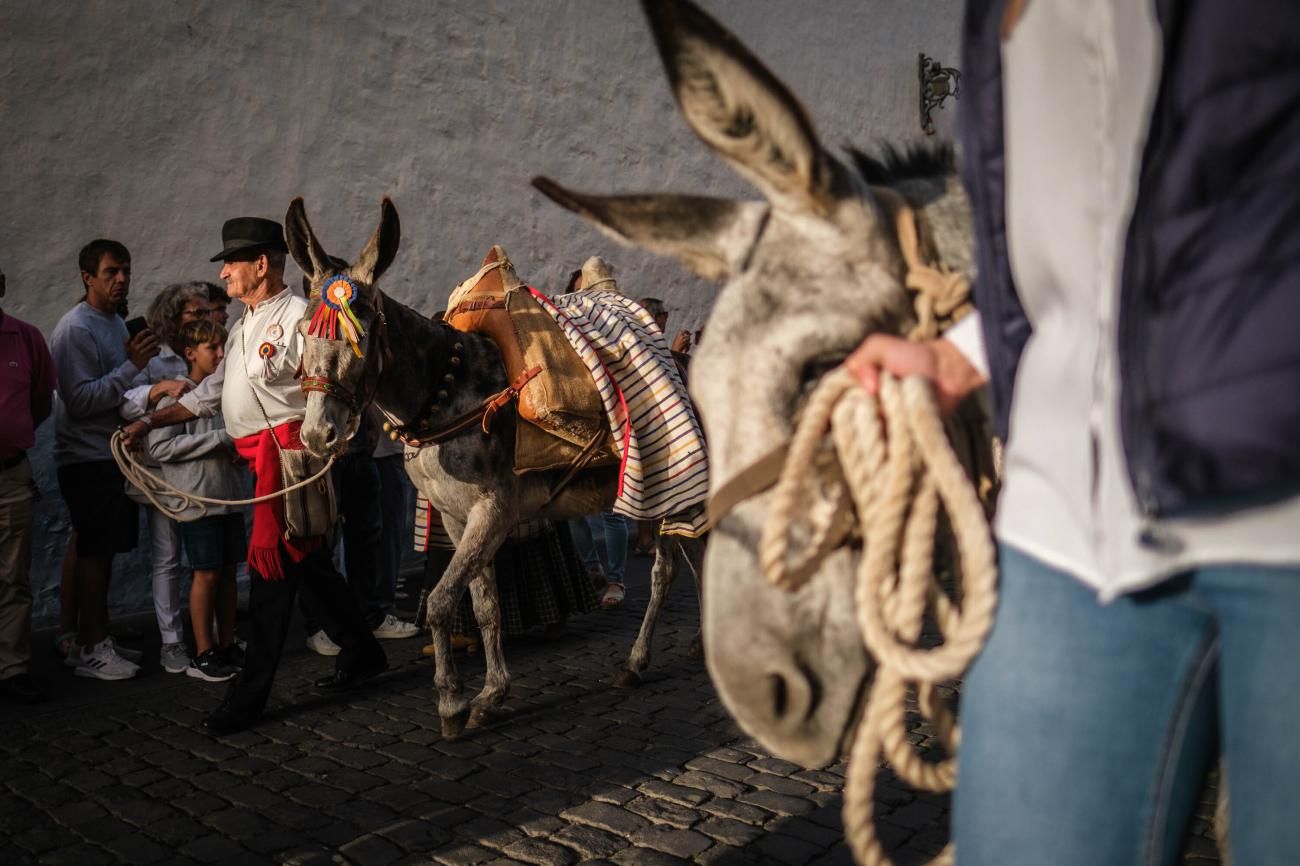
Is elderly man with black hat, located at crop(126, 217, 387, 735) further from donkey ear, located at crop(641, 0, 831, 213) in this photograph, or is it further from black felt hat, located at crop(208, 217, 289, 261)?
donkey ear, located at crop(641, 0, 831, 213)

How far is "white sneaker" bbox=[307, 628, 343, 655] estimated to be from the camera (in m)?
5.93

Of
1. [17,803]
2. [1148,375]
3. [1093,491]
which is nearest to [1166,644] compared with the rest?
[1093,491]

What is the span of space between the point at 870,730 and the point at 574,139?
354 inches


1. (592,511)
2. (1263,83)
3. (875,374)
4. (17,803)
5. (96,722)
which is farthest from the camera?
(592,511)

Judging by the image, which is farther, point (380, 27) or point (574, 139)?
point (574, 139)

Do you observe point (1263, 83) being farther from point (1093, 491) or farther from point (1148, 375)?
point (1093, 491)

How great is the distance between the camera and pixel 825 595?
1.31 meters

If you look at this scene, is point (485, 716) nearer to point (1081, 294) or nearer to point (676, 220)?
point (676, 220)

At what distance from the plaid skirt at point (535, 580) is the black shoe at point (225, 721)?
1.61 metres

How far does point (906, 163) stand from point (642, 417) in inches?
117

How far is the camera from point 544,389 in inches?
176

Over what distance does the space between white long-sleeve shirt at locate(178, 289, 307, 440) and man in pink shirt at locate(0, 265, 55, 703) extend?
3.75 feet

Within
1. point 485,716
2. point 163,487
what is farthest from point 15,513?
point 485,716

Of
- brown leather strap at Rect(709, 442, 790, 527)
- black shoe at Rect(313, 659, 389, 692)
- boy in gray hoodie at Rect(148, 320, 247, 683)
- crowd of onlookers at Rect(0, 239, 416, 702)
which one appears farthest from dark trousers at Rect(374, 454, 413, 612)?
brown leather strap at Rect(709, 442, 790, 527)
